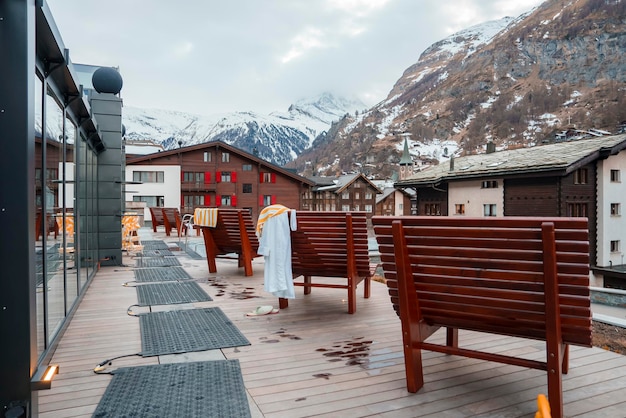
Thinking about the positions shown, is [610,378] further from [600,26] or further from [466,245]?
[600,26]

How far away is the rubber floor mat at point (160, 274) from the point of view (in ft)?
19.8

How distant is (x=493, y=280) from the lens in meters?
2.13

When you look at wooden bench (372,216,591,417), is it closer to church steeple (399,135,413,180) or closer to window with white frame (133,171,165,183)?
window with white frame (133,171,165,183)

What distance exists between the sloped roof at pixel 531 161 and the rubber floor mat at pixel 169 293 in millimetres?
21118

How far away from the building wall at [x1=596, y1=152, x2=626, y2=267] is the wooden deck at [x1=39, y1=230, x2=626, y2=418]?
24203 mm

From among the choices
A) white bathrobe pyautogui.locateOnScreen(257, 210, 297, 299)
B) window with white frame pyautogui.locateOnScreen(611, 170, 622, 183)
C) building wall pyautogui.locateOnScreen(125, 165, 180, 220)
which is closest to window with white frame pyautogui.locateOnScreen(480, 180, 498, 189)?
window with white frame pyautogui.locateOnScreen(611, 170, 622, 183)

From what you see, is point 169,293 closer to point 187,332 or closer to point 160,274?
point 160,274

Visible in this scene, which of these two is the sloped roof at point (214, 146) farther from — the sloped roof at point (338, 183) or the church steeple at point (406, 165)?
the church steeple at point (406, 165)

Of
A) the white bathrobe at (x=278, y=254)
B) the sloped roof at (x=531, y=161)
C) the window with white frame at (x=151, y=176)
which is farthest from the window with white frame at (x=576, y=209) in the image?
the window with white frame at (x=151, y=176)

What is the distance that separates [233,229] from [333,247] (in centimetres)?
227

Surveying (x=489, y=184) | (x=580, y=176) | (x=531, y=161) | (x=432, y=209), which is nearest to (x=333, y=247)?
(x=580, y=176)

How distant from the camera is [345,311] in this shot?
165 inches

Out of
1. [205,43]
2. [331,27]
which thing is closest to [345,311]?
[205,43]

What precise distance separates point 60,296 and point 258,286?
229cm
